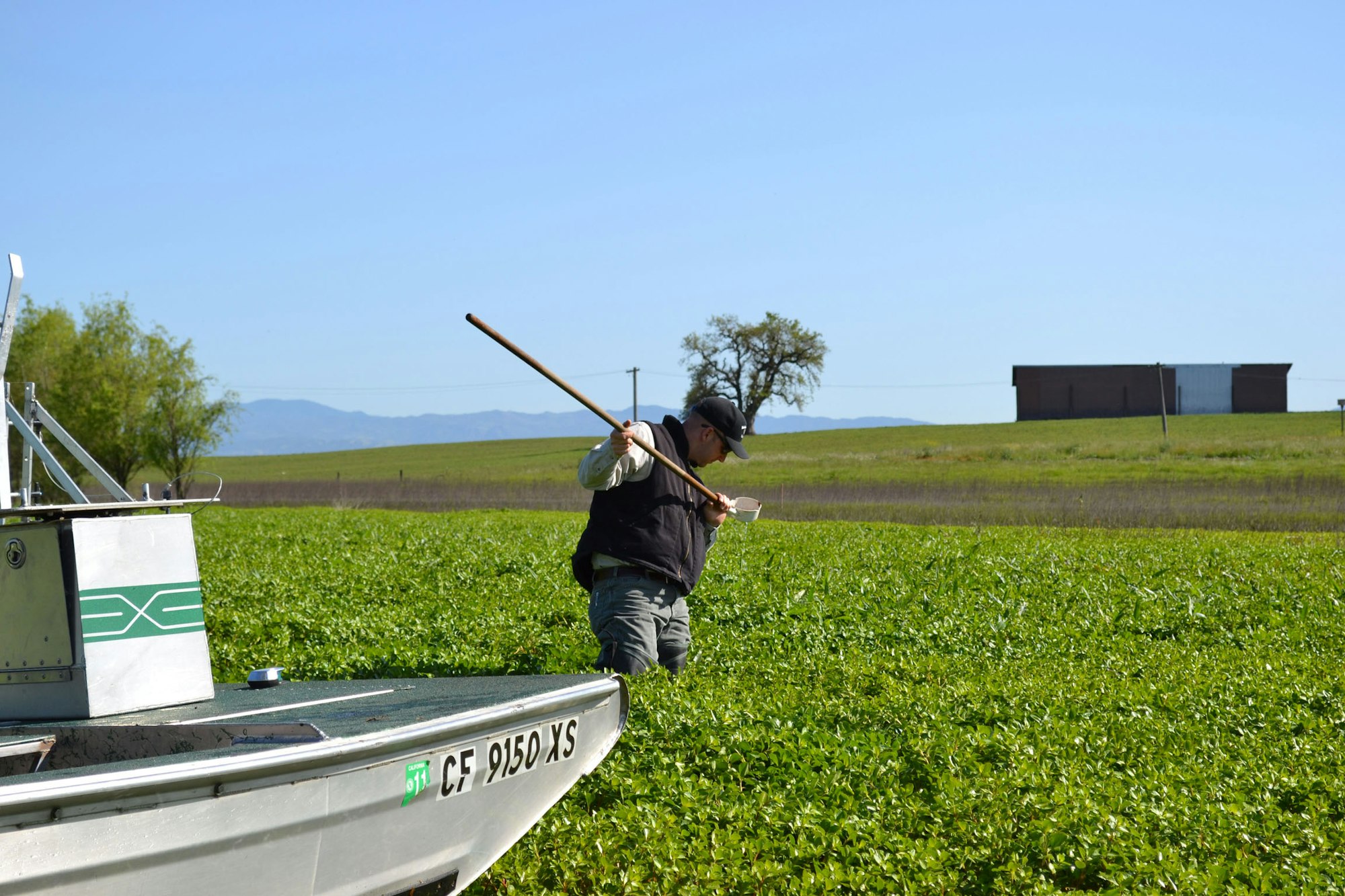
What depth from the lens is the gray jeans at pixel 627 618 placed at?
700 cm

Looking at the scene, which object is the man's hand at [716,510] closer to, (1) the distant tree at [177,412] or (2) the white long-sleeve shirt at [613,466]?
(2) the white long-sleeve shirt at [613,466]

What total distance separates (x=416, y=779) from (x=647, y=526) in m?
3.21

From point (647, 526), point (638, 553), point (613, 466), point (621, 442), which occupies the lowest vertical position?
point (638, 553)

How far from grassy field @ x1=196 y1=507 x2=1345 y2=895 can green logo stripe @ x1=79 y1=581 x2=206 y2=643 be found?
1.86m

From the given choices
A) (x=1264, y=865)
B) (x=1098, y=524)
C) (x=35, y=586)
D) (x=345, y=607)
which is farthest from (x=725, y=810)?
(x=1098, y=524)

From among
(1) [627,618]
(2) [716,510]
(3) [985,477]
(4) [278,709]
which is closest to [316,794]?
(4) [278,709]

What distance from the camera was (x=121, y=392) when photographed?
5262 centimetres

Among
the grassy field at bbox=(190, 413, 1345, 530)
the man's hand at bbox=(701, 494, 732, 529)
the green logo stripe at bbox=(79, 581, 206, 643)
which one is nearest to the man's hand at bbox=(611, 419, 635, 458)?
the man's hand at bbox=(701, 494, 732, 529)

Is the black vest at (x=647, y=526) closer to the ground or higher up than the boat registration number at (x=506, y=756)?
higher up

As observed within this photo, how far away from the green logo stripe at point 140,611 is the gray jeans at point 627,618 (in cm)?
240

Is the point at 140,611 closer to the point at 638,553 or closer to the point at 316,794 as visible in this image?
the point at 316,794

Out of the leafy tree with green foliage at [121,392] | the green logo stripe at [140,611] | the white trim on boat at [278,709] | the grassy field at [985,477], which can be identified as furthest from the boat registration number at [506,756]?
the leafy tree with green foliage at [121,392]

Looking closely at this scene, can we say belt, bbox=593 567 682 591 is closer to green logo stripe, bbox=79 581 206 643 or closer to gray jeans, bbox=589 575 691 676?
gray jeans, bbox=589 575 691 676

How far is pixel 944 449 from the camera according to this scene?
65.8 metres
